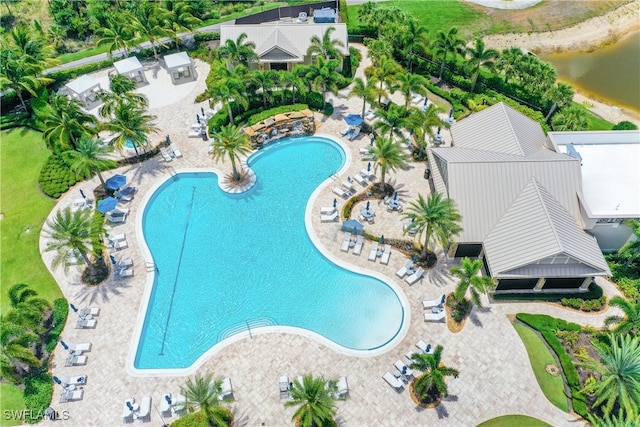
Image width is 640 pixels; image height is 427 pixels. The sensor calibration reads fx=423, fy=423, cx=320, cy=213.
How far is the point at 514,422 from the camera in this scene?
89.9 feet

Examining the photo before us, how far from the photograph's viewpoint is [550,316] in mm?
32375

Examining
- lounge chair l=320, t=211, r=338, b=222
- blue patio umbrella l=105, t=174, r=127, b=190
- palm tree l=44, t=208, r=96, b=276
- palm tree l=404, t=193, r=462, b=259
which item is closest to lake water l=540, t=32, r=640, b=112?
palm tree l=404, t=193, r=462, b=259

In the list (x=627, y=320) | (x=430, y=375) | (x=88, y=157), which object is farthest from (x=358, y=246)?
(x=88, y=157)

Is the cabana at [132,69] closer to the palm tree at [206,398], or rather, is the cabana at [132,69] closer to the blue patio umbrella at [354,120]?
the blue patio umbrella at [354,120]

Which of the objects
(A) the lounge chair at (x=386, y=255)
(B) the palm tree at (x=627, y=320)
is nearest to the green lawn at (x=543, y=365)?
(B) the palm tree at (x=627, y=320)

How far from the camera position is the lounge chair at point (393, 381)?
28486 millimetres

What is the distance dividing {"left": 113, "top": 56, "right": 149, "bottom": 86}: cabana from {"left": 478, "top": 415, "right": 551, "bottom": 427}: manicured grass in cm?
5235

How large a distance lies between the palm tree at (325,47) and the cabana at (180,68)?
15.4m

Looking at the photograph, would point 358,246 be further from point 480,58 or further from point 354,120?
Result: point 480,58

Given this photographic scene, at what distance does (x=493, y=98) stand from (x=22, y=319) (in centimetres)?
5062

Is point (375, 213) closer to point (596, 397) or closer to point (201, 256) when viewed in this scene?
point (201, 256)

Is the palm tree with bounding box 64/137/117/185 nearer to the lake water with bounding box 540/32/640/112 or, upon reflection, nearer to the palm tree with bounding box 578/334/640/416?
the palm tree with bounding box 578/334/640/416

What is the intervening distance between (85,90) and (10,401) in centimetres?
3514

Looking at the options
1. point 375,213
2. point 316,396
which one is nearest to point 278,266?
point 375,213
